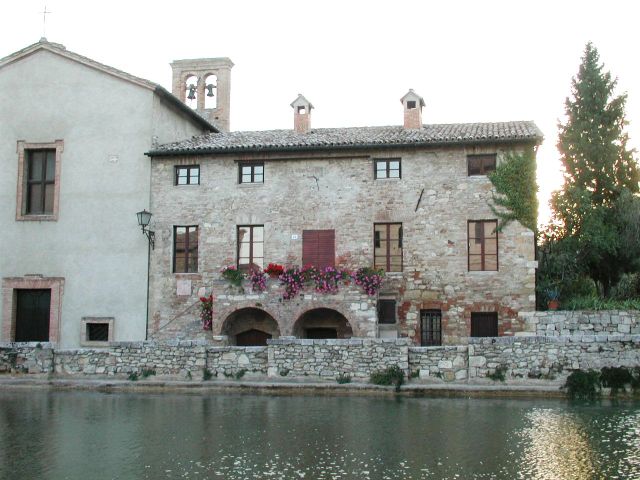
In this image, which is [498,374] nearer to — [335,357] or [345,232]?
[335,357]

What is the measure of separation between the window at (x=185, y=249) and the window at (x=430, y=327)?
7.89 meters

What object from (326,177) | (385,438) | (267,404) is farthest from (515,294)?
(385,438)

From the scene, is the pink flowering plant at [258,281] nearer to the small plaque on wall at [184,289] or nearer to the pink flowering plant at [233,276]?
the pink flowering plant at [233,276]

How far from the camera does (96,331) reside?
25875mm

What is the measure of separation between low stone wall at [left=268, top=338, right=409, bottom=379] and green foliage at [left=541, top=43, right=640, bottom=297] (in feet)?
28.1

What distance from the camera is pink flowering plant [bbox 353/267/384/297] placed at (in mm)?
22891

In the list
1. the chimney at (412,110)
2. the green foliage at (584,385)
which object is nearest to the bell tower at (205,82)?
the chimney at (412,110)

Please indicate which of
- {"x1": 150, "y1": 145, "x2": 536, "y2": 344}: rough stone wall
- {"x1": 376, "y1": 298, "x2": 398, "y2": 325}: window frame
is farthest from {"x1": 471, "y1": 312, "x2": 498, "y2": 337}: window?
{"x1": 376, "y1": 298, "x2": 398, "y2": 325}: window frame

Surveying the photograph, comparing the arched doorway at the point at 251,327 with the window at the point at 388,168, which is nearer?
the arched doorway at the point at 251,327

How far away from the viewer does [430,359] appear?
19172 mm

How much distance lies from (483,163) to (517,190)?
1.49m

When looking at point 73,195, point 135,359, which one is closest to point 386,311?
point 135,359

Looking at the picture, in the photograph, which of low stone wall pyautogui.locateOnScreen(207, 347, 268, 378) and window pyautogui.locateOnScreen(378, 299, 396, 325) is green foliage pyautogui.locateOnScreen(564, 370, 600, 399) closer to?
window pyautogui.locateOnScreen(378, 299, 396, 325)

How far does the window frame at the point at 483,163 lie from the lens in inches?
965
